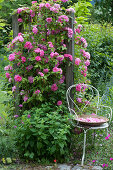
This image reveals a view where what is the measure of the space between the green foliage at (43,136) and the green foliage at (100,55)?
10.7ft

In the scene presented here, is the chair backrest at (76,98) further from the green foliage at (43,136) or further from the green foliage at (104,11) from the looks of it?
the green foliage at (104,11)

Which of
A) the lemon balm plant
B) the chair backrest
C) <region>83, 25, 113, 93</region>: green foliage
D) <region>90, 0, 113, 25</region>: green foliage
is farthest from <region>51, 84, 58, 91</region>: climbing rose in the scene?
<region>90, 0, 113, 25</region>: green foliage

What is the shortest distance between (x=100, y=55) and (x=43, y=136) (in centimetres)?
430

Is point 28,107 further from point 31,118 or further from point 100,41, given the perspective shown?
point 100,41

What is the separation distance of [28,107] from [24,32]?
4.25 feet

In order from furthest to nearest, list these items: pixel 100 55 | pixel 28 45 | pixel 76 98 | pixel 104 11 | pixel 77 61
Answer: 1. pixel 104 11
2. pixel 100 55
3. pixel 76 98
4. pixel 77 61
5. pixel 28 45

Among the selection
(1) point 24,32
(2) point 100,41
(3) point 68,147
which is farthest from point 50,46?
A: (2) point 100,41

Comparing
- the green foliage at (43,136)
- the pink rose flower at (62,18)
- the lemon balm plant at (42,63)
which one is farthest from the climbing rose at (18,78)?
the pink rose flower at (62,18)

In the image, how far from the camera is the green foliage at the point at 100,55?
22.1 ft

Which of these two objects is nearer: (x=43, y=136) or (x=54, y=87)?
(x=43, y=136)

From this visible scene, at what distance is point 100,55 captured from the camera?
705 cm

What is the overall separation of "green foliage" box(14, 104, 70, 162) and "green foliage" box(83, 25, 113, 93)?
3252 millimetres

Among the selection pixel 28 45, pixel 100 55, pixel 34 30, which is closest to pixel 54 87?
pixel 28 45

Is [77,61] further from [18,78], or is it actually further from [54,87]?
[18,78]
